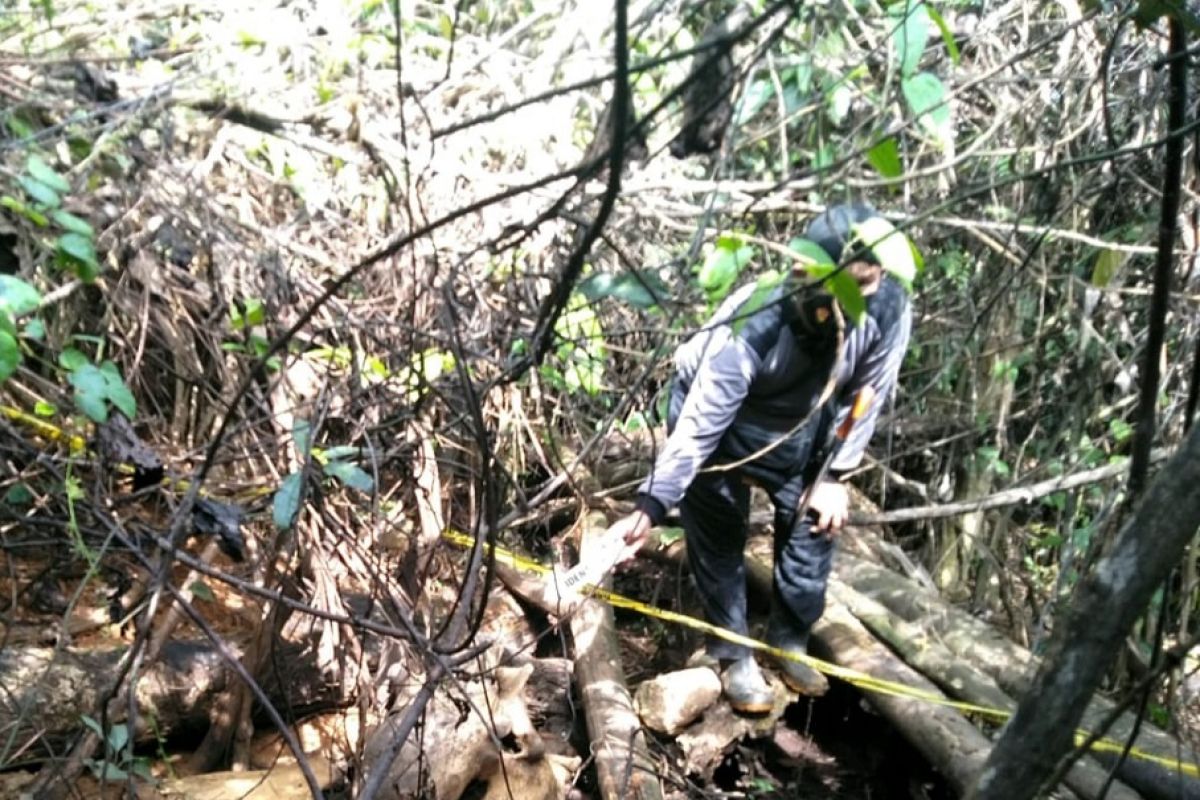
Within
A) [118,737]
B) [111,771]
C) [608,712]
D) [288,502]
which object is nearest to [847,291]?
[288,502]

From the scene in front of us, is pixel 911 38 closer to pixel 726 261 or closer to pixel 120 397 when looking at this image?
pixel 726 261

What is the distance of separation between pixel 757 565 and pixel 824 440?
3.46ft

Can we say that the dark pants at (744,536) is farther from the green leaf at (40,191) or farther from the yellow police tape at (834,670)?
the green leaf at (40,191)

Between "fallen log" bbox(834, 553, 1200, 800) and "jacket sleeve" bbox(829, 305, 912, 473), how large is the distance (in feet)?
3.06

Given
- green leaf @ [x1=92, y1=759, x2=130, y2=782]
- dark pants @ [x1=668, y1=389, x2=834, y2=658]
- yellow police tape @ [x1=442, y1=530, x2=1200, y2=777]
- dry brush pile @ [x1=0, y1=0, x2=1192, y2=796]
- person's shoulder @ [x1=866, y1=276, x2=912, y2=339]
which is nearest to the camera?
green leaf @ [x1=92, y1=759, x2=130, y2=782]

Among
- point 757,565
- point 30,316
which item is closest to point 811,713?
point 757,565

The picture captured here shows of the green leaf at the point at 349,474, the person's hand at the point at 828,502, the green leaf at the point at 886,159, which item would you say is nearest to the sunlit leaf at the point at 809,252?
the green leaf at the point at 886,159

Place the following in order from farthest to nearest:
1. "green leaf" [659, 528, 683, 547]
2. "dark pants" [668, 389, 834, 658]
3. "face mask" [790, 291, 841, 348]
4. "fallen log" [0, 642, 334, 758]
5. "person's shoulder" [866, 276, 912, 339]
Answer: "green leaf" [659, 528, 683, 547]
"dark pants" [668, 389, 834, 658]
"person's shoulder" [866, 276, 912, 339]
"face mask" [790, 291, 841, 348]
"fallen log" [0, 642, 334, 758]

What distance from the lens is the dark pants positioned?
3.81m

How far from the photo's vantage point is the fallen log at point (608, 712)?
3354mm

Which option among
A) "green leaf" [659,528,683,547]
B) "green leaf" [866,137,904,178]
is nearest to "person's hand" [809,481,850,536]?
"green leaf" [659,528,683,547]

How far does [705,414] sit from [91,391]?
6.31 feet

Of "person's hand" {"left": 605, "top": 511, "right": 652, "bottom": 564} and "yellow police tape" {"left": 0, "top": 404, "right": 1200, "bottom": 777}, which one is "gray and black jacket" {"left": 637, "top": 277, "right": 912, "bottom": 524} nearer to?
"person's hand" {"left": 605, "top": 511, "right": 652, "bottom": 564}

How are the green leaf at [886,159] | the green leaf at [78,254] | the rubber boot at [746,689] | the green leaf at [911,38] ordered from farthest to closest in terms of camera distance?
the rubber boot at [746,689] → the green leaf at [78,254] → the green leaf at [911,38] → the green leaf at [886,159]
